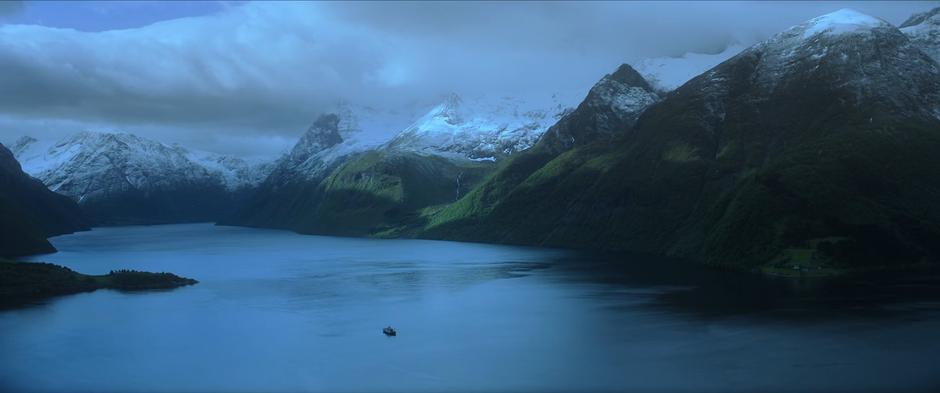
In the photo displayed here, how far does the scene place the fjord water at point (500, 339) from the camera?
96.9 m

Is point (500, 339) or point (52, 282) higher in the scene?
point (52, 282)

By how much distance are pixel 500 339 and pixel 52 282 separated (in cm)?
10860

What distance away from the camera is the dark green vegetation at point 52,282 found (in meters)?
173

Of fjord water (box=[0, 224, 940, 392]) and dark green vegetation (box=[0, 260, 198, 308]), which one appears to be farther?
dark green vegetation (box=[0, 260, 198, 308])

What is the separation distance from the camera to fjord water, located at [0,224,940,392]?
96938 millimetres

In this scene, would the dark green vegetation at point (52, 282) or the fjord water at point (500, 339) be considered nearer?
the fjord water at point (500, 339)

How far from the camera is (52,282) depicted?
182m

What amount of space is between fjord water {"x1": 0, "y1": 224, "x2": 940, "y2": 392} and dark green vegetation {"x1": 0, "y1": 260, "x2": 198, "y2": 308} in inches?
270

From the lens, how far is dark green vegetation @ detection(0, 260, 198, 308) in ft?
568

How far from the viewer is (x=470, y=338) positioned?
123500 millimetres

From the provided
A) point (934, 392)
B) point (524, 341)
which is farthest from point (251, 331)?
point (934, 392)

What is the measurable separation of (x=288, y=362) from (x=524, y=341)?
3211cm

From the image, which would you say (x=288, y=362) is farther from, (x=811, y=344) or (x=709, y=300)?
(x=709, y=300)

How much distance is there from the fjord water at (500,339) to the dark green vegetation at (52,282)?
685 centimetres
